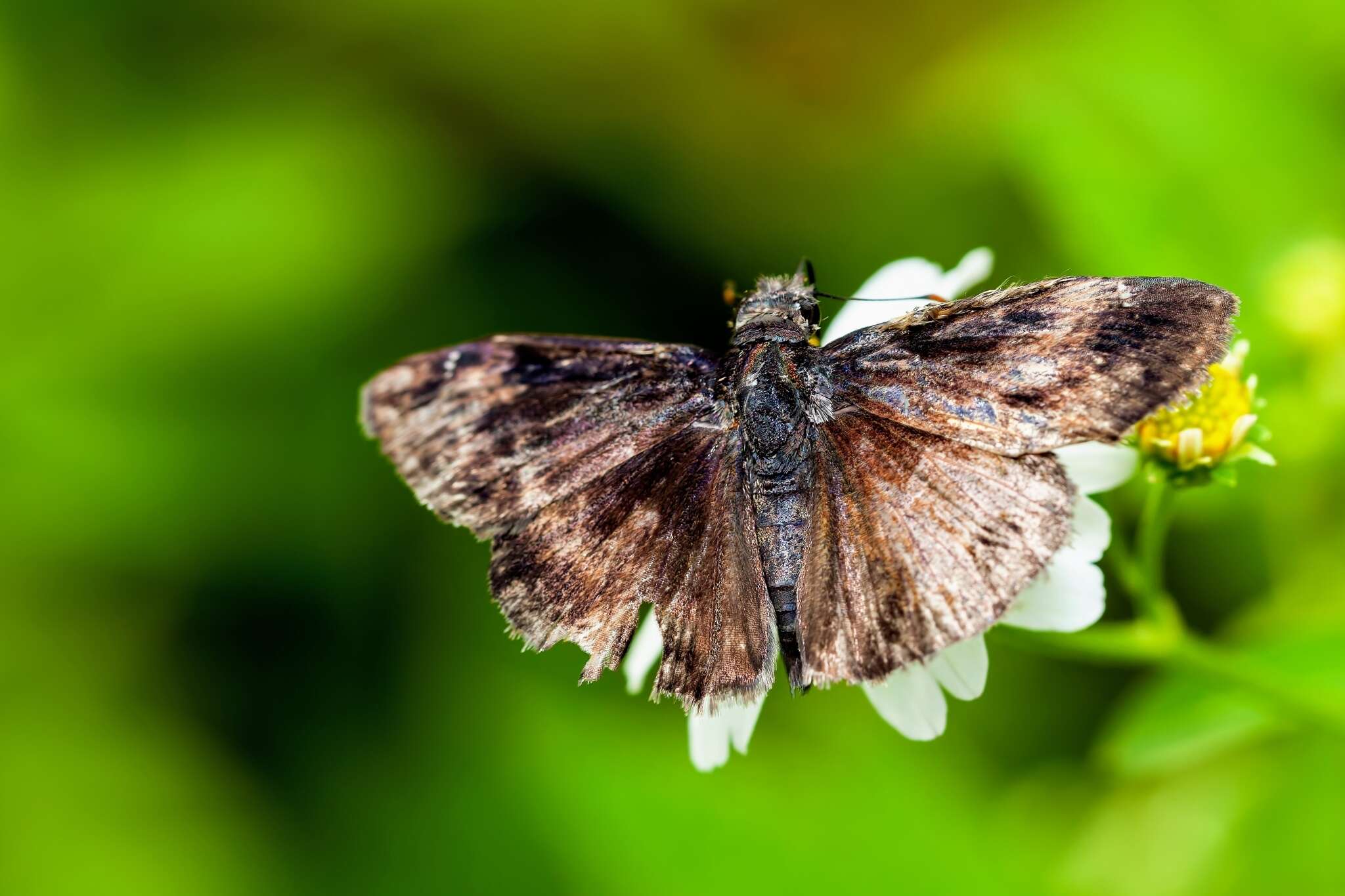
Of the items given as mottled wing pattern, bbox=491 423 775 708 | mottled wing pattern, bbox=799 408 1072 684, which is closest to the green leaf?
mottled wing pattern, bbox=799 408 1072 684

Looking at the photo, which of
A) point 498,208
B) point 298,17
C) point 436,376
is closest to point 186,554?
point 498,208

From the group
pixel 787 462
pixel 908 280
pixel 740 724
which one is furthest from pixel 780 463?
pixel 908 280

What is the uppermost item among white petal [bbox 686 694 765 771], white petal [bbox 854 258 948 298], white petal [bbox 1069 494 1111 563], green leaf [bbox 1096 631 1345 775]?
white petal [bbox 854 258 948 298]

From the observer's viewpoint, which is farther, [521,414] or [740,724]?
[740,724]

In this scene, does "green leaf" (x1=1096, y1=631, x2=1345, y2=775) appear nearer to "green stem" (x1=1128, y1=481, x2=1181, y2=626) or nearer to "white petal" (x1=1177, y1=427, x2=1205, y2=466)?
"green stem" (x1=1128, y1=481, x2=1181, y2=626)

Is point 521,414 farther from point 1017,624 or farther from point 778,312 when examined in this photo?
point 1017,624

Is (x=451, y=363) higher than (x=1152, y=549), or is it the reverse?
(x=451, y=363)

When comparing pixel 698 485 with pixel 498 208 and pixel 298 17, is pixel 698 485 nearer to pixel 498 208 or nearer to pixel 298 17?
pixel 498 208
